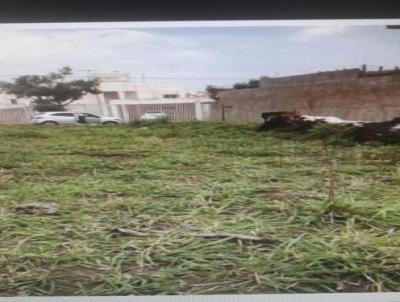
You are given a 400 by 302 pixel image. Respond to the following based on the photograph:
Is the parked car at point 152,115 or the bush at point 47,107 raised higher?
the bush at point 47,107

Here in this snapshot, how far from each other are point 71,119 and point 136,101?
31 cm

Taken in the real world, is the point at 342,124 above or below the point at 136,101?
below

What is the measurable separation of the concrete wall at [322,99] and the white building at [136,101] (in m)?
0.09

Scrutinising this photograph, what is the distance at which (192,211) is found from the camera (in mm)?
1836

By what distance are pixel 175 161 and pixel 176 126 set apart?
161 mm

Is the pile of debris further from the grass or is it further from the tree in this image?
the tree

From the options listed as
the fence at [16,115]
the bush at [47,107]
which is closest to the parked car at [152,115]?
the bush at [47,107]

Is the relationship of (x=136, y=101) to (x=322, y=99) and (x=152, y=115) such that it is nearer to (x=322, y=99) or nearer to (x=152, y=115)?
(x=152, y=115)

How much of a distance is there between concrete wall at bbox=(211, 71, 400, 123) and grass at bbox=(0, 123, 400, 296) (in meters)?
0.10

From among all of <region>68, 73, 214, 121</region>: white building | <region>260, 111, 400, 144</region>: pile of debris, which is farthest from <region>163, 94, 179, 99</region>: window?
<region>260, 111, 400, 144</region>: pile of debris

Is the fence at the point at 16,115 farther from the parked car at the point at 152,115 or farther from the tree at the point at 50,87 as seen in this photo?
the parked car at the point at 152,115

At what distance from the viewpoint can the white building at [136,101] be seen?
1.83m

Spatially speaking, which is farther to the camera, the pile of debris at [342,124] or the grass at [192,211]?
the pile of debris at [342,124]

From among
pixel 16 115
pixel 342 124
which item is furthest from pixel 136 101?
pixel 342 124
